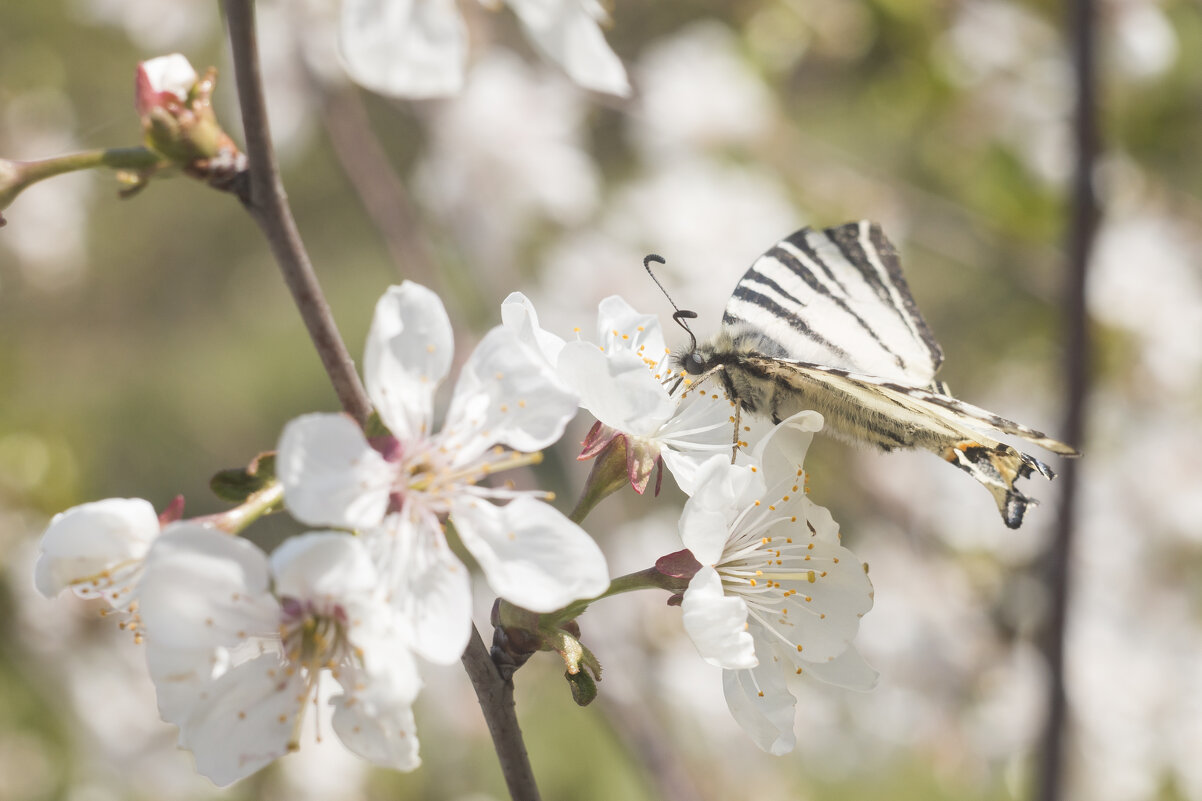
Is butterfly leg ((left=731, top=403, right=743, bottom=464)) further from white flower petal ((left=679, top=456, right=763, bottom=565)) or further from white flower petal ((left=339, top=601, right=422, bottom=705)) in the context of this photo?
white flower petal ((left=339, top=601, right=422, bottom=705))

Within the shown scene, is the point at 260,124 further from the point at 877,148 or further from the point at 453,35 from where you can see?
the point at 877,148

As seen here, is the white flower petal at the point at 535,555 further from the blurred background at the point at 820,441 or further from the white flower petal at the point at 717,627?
the blurred background at the point at 820,441

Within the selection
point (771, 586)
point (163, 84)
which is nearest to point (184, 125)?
point (163, 84)

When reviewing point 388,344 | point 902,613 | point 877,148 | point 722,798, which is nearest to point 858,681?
point 388,344

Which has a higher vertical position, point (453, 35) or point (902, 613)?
point (453, 35)

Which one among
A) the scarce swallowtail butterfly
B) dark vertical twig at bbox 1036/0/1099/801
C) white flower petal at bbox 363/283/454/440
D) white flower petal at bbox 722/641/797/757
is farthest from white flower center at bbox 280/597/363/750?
dark vertical twig at bbox 1036/0/1099/801

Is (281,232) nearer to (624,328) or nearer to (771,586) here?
(624,328)

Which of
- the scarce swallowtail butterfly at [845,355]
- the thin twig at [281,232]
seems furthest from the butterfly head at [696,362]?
the thin twig at [281,232]
